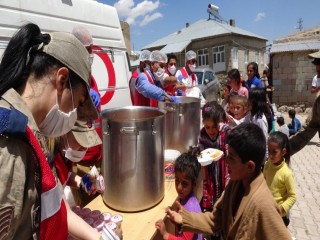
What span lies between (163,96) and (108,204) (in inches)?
55.3

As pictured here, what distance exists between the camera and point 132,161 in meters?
1.48

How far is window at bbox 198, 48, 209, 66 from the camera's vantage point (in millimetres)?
25431

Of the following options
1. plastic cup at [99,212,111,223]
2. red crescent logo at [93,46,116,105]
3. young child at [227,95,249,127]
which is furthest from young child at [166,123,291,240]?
red crescent logo at [93,46,116,105]

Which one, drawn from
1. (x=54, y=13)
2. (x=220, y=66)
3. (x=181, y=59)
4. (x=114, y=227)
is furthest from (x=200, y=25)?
(x=114, y=227)

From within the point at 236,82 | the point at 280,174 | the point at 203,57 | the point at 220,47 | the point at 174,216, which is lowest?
the point at 280,174

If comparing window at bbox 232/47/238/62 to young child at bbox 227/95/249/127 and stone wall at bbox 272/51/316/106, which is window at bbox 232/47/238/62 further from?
young child at bbox 227/95/249/127

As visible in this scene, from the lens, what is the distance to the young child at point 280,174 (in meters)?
2.38

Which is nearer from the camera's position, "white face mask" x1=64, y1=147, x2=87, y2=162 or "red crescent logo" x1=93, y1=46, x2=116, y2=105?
"white face mask" x1=64, y1=147, x2=87, y2=162

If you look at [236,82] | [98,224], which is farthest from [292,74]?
[98,224]

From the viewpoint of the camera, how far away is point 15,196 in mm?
707

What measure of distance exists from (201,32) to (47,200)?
28164 mm

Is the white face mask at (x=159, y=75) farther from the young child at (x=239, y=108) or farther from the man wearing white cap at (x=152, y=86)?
the young child at (x=239, y=108)

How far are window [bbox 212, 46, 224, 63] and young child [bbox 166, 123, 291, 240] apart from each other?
2407cm

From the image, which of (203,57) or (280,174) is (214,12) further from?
(280,174)
